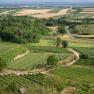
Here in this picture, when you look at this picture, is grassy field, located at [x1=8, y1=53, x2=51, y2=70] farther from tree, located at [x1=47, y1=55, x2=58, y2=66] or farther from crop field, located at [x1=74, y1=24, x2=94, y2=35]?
crop field, located at [x1=74, y1=24, x2=94, y2=35]

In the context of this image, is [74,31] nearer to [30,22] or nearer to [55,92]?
[30,22]

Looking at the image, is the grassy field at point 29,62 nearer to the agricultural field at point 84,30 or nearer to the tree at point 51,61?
the tree at point 51,61

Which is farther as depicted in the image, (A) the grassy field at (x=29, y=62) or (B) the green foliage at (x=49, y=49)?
(B) the green foliage at (x=49, y=49)

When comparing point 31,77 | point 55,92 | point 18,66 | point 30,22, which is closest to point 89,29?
point 30,22

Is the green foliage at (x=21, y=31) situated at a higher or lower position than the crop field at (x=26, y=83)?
lower

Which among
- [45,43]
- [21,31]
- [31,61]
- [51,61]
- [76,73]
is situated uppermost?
[51,61]

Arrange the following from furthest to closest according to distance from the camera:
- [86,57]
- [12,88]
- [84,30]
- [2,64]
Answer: [84,30] < [86,57] < [2,64] < [12,88]

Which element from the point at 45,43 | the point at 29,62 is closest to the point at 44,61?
the point at 29,62

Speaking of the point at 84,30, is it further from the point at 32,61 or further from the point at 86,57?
the point at 32,61

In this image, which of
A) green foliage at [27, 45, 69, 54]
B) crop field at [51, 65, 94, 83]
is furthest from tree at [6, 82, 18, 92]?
green foliage at [27, 45, 69, 54]

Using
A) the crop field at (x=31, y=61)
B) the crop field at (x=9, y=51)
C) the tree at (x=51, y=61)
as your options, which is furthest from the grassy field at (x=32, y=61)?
the crop field at (x=9, y=51)

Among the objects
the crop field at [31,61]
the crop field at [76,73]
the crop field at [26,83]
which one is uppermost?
the crop field at [26,83]
